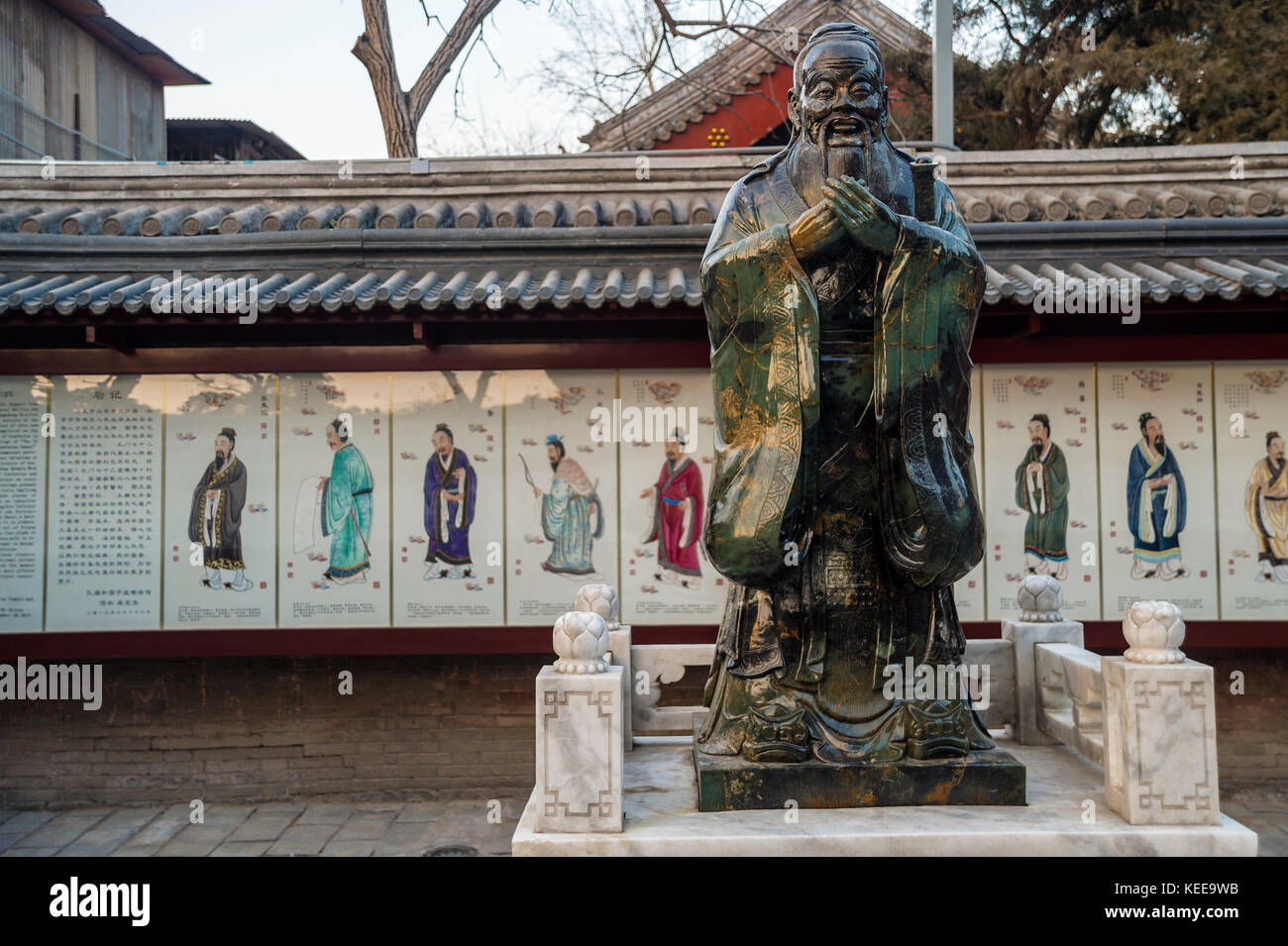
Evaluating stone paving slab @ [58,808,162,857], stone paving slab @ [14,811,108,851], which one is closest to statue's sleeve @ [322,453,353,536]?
stone paving slab @ [58,808,162,857]

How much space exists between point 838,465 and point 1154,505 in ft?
13.8

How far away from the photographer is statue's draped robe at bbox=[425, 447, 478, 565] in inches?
287

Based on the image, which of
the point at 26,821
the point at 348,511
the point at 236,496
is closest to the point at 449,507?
the point at 348,511

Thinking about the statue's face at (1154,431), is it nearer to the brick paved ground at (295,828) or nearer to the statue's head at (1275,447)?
the statue's head at (1275,447)

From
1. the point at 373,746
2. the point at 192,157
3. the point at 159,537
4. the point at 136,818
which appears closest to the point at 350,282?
the point at 159,537

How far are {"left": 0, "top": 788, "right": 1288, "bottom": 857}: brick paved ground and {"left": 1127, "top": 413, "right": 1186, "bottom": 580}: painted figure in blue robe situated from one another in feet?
5.61

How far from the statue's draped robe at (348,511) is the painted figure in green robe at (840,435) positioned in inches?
148

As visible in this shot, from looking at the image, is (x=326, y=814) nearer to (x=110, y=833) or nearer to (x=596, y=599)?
(x=110, y=833)

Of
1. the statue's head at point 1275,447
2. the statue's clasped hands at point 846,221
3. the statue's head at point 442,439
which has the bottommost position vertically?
the statue's head at point 1275,447

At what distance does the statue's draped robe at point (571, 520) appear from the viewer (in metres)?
7.29

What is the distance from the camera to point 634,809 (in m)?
3.98

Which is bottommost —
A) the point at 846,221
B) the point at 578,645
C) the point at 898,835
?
the point at 898,835

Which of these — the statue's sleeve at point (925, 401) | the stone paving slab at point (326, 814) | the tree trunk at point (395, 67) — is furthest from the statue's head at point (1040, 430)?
the tree trunk at point (395, 67)

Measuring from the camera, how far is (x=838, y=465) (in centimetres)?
409
